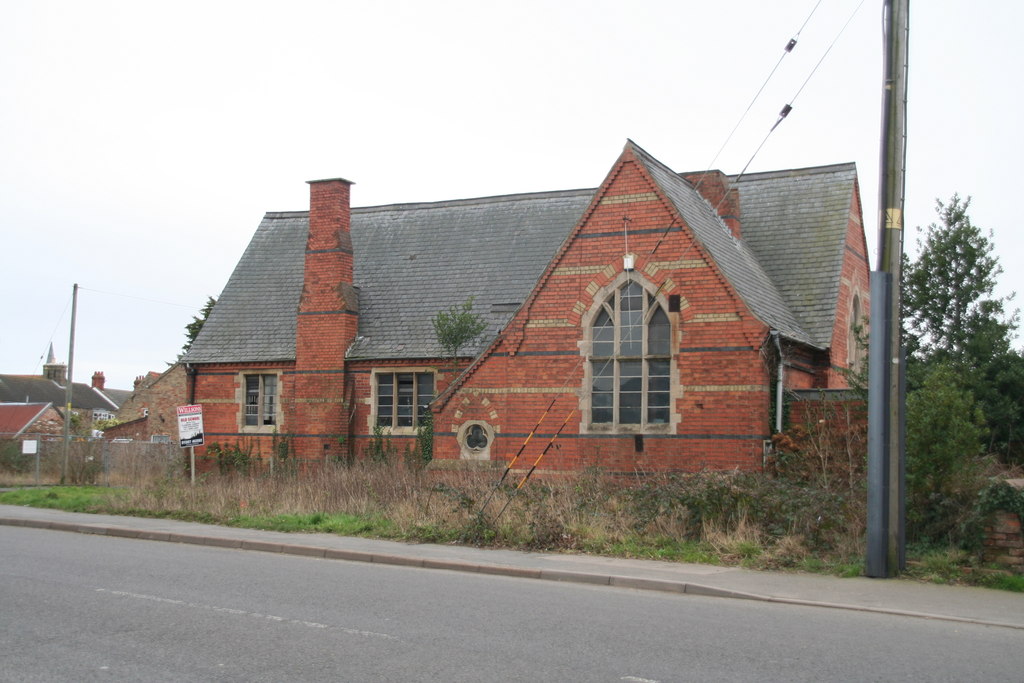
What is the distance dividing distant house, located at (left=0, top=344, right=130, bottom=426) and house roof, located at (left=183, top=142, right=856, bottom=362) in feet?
158

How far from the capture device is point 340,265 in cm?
2752

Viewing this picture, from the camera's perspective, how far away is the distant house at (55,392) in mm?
77562

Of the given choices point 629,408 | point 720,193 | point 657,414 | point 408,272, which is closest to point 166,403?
point 408,272

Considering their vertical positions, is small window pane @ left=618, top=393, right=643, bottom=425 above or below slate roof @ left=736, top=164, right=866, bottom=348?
below

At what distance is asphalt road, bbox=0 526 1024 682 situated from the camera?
725 cm

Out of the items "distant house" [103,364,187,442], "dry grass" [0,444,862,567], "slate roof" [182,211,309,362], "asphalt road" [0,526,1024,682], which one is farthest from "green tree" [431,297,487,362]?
"asphalt road" [0,526,1024,682]

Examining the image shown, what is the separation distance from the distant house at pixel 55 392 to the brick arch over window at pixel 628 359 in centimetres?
6144

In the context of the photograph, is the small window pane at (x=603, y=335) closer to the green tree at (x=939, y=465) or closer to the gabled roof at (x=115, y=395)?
the green tree at (x=939, y=465)

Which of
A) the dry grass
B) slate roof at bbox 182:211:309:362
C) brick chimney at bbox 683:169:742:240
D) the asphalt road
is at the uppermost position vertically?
brick chimney at bbox 683:169:742:240

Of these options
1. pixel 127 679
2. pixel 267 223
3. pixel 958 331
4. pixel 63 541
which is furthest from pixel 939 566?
pixel 267 223

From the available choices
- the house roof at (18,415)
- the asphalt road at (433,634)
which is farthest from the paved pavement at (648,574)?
the house roof at (18,415)

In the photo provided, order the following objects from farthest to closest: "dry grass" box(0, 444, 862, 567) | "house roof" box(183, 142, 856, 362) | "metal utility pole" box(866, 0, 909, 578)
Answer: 1. "house roof" box(183, 142, 856, 362)
2. "dry grass" box(0, 444, 862, 567)
3. "metal utility pole" box(866, 0, 909, 578)

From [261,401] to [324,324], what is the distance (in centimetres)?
323

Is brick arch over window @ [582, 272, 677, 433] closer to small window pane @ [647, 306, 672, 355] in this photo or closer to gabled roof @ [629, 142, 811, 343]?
small window pane @ [647, 306, 672, 355]
